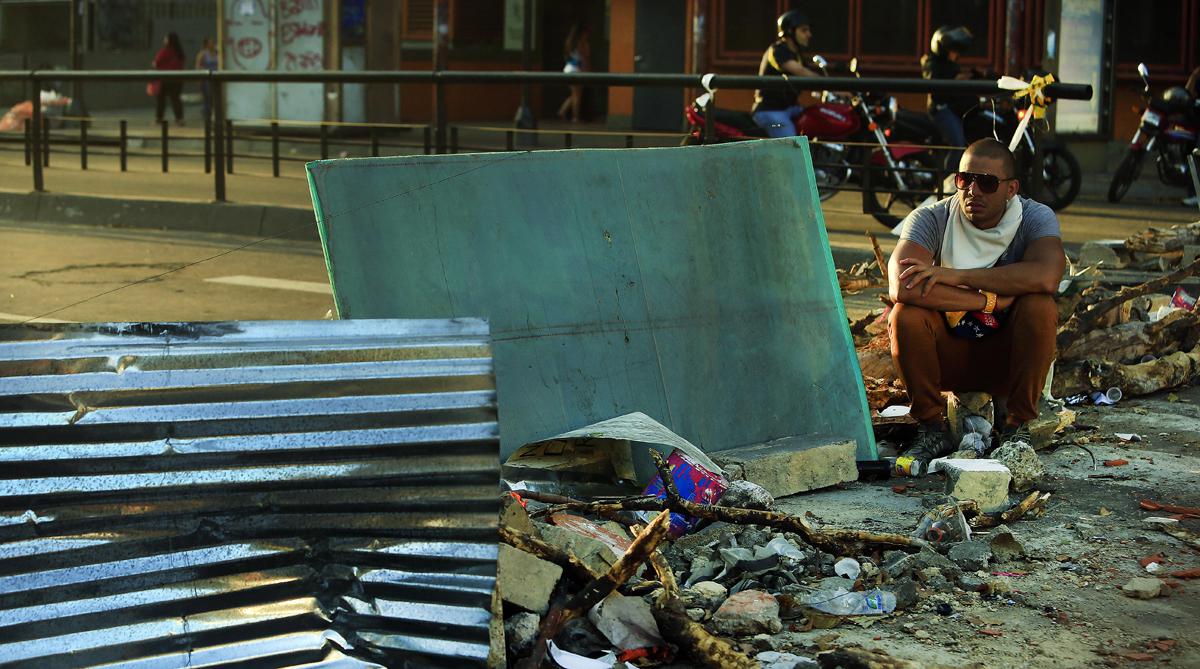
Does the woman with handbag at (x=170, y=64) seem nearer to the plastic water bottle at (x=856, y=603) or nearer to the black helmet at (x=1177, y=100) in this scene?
the black helmet at (x=1177, y=100)

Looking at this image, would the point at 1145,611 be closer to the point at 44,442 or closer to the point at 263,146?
the point at 44,442

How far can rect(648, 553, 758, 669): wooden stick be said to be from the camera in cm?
331

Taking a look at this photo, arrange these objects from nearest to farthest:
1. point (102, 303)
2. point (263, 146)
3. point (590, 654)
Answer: point (590, 654), point (102, 303), point (263, 146)

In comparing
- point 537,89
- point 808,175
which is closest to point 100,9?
point 537,89

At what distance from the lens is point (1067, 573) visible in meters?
4.00

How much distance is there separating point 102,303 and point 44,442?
5488mm

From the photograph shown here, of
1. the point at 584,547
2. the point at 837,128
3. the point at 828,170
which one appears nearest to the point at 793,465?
the point at 584,547

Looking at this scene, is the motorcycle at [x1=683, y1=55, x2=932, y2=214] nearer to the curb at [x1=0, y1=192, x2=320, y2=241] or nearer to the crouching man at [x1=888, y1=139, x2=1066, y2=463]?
the curb at [x1=0, y1=192, x2=320, y2=241]

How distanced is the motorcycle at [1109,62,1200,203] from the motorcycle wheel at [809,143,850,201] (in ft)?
13.6

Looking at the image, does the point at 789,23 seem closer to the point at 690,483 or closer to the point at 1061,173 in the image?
the point at 1061,173

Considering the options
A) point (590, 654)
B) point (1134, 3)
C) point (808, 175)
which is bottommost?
point (590, 654)

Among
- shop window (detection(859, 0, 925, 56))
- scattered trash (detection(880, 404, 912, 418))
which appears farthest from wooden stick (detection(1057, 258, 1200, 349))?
shop window (detection(859, 0, 925, 56))

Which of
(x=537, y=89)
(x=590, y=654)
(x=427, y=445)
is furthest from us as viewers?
(x=537, y=89)

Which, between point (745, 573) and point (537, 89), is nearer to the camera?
point (745, 573)
